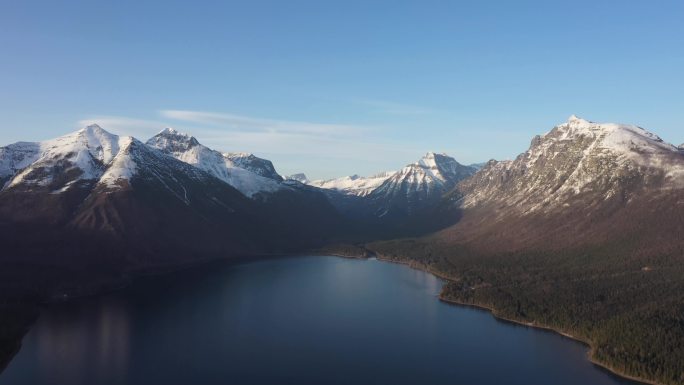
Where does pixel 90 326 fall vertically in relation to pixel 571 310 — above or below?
below

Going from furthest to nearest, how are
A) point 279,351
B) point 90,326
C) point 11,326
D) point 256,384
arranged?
point 90,326 < point 11,326 < point 279,351 < point 256,384

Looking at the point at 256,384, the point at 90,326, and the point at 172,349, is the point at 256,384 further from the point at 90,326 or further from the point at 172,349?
the point at 90,326

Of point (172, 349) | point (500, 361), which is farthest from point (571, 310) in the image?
point (172, 349)

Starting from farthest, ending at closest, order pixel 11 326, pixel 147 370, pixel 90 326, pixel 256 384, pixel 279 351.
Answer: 1. pixel 90 326
2. pixel 11 326
3. pixel 279 351
4. pixel 147 370
5. pixel 256 384

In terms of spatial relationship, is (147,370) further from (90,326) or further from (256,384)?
(90,326)

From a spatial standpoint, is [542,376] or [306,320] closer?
[542,376]

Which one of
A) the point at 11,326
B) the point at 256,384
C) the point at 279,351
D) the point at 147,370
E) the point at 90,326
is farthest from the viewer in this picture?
the point at 90,326

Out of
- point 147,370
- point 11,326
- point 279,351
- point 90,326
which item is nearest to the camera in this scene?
point 147,370

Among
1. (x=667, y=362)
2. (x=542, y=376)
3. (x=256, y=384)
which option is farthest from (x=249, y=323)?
(x=667, y=362)

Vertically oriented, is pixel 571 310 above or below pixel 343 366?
above
